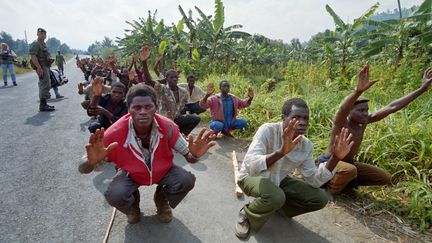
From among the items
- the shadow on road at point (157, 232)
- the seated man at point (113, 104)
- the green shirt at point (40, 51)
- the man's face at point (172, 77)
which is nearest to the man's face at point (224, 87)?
the man's face at point (172, 77)

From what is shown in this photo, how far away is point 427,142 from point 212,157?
2882 millimetres

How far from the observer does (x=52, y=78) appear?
329 inches

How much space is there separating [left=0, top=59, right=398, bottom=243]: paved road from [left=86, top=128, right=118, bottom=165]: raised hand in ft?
2.48

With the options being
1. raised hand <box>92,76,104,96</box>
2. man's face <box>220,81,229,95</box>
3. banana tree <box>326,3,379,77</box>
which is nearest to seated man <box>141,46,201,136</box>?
man's face <box>220,81,229,95</box>

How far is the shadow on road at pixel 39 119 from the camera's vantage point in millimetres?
5885

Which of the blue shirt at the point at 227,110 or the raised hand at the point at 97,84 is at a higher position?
the raised hand at the point at 97,84

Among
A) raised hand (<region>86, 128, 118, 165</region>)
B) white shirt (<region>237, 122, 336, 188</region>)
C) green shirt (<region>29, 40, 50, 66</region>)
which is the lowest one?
white shirt (<region>237, 122, 336, 188</region>)

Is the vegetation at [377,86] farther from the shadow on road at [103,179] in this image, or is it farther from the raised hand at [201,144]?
the shadow on road at [103,179]

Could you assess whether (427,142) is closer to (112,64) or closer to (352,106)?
(352,106)

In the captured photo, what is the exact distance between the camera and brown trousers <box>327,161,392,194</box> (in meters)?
3.07

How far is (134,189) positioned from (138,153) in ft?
1.13

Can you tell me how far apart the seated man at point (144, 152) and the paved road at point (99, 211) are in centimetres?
25

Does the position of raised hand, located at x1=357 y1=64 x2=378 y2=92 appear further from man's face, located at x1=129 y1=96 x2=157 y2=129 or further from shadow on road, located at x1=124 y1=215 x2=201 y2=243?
shadow on road, located at x1=124 y1=215 x2=201 y2=243

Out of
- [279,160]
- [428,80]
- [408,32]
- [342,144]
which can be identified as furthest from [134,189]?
[408,32]
